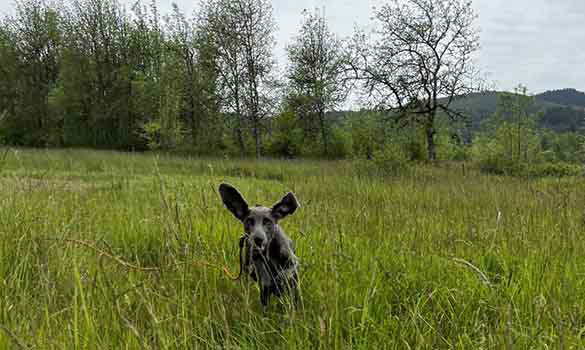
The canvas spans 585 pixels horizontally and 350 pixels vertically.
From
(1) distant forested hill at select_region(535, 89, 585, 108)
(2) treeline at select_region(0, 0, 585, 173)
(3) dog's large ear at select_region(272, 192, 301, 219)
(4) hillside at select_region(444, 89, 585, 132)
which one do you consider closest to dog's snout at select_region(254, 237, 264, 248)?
(3) dog's large ear at select_region(272, 192, 301, 219)

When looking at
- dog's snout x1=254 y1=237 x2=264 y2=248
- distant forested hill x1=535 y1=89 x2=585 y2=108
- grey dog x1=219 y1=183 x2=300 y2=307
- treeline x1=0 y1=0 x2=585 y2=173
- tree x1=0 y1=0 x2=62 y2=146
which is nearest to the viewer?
dog's snout x1=254 y1=237 x2=264 y2=248

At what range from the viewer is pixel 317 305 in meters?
1.76

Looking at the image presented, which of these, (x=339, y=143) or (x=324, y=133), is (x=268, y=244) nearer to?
(x=324, y=133)

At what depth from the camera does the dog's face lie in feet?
4.60

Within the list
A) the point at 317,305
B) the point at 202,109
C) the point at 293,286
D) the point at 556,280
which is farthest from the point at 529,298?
the point at 202,109

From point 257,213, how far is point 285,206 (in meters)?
0.15

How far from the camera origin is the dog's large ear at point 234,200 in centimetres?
147

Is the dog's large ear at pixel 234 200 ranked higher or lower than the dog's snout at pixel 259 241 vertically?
higher

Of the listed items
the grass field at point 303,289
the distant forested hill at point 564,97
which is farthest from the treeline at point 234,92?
the distant forested hill at point 564,97

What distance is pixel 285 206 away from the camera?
1523 millimetres

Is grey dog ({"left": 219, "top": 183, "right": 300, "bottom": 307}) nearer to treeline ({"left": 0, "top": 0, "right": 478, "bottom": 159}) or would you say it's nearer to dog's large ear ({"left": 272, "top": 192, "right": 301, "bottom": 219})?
dog's large ear ({"left": 272, "top": 192, "right": 301, "bottom": 219})

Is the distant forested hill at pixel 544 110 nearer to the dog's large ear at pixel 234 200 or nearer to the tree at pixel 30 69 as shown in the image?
the dog's large ear at pixel 234 200

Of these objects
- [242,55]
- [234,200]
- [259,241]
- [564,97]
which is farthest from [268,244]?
[564,97]

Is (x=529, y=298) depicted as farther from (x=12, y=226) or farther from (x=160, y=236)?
(x=12, y=226)
